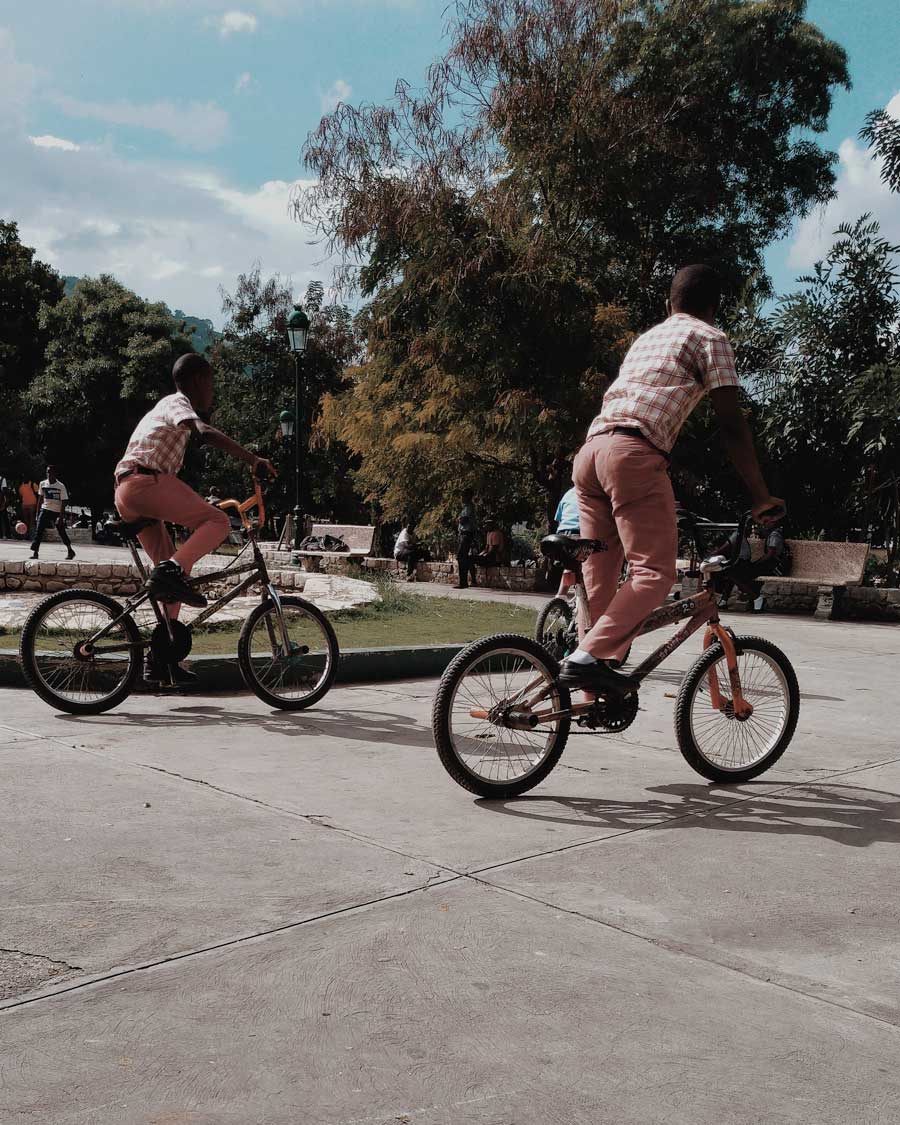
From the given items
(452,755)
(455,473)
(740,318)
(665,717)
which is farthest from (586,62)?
(452,755)

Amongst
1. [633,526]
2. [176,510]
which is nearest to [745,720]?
[633,526]

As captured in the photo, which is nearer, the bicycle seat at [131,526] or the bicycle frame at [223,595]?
the bicycle frame at [223,595]

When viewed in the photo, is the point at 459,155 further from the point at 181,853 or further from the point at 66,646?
the point at 181,853

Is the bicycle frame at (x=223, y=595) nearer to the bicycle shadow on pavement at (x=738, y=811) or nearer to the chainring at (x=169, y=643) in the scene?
the chainring at (x=169, y=643)

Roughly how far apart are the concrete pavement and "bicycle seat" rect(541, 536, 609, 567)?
961 mm

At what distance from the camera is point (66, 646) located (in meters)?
6.18

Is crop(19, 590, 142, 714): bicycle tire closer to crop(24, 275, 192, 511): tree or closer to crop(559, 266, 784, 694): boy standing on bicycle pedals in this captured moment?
crop(559, 266, 784, 694): boy standing on bicycle pedals

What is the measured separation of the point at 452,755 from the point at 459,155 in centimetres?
1546

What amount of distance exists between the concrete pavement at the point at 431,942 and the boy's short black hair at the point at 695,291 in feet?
6.62

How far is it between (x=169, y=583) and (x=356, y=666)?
179 cm

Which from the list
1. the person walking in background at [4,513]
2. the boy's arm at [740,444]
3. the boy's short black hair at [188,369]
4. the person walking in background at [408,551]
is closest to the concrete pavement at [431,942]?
the boy's arm at [740,444]

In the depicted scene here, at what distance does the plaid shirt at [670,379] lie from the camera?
4.65m

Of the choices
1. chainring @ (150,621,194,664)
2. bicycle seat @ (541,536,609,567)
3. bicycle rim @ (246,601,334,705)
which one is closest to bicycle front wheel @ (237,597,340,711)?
bicycle rim @ (246,601,334,705)

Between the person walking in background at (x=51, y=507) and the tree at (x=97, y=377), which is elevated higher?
the tree at (x=97, y=377)
